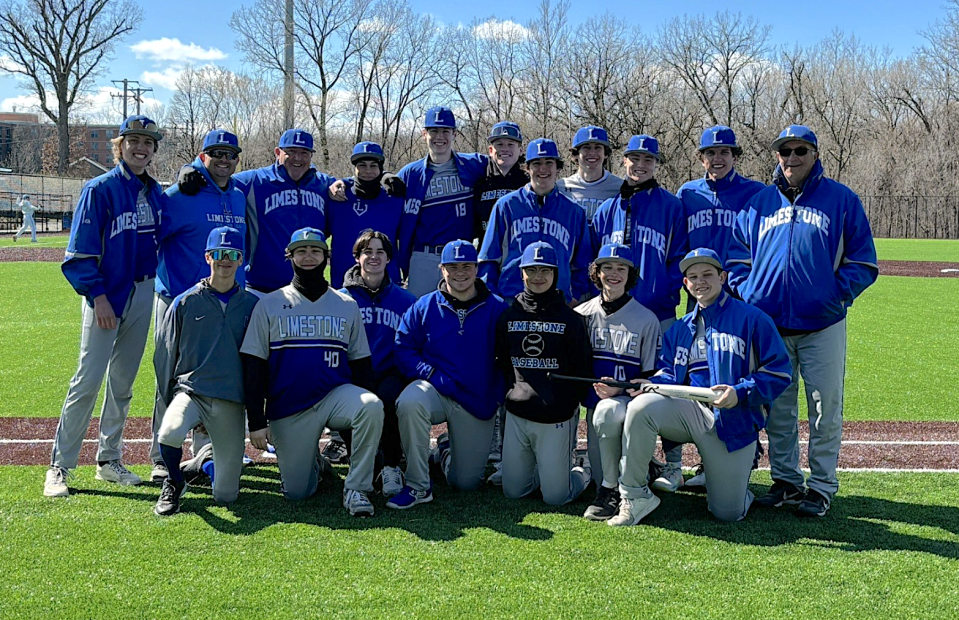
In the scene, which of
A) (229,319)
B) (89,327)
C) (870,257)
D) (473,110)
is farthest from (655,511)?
(473,110)

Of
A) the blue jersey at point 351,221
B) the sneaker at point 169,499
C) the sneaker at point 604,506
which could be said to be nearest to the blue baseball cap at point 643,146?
the blue jersey at point 351,221

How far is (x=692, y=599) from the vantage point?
367 cm

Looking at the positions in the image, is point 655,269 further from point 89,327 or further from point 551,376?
point 89,327

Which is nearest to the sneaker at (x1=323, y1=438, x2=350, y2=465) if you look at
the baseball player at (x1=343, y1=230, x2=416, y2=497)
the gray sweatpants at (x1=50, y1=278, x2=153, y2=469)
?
the baseball player at (x1=343, y1=230, x2=416, y2=497)

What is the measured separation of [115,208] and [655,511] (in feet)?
12.9

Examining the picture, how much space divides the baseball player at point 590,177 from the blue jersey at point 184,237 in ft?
8.31

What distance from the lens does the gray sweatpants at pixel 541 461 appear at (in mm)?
5137

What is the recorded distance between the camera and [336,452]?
20.9ft

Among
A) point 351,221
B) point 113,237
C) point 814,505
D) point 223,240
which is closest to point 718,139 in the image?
point 814,505

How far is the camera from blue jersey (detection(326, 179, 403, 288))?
6438 millimetres

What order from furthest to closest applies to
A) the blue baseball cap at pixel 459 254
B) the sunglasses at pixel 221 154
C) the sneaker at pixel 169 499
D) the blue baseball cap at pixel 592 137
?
the blue baseball cap at pixel 592 137
the sunglasses at pixel 221 154
the blue baseball cap at pixel 459 254
the sneaker at pixel 169 499

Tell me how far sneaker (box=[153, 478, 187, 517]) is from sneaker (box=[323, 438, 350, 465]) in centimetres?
135

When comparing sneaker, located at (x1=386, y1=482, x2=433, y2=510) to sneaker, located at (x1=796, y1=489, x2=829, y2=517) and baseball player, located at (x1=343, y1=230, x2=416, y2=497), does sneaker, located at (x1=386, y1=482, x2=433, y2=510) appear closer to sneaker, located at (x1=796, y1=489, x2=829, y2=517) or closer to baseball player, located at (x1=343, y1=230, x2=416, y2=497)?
baseball player, located at (x1=343, y1=230, x2=416, y2=497)

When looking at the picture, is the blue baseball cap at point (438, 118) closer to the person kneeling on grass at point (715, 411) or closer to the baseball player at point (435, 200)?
the baseball player at point (435, 200)
